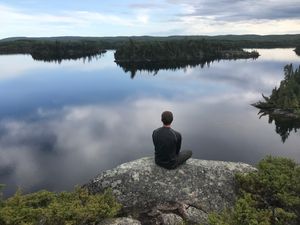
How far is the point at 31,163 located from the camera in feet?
138

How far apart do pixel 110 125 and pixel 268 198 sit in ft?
167

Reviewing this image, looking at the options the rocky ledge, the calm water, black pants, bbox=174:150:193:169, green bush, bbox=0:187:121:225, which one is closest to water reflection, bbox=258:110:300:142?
the calm water

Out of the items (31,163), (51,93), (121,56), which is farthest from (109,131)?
(121,56)

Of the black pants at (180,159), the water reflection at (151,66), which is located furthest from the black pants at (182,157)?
the water reflection at (151,66)

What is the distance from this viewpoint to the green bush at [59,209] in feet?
34.4

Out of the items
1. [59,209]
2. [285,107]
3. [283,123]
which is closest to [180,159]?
[59,209]

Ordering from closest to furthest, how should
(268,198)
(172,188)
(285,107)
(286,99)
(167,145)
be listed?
(268,198) < (172,188) < (167,145) < (286,99) < (285,107)

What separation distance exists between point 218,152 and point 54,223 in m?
37.6

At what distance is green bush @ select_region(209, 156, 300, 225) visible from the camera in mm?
9781

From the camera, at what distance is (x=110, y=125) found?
62.0 m

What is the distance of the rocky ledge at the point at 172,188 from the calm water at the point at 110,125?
22.0 meters

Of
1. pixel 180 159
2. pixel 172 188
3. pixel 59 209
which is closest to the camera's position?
pixel 59 209

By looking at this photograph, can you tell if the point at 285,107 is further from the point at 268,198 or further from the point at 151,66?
the point at 151,66

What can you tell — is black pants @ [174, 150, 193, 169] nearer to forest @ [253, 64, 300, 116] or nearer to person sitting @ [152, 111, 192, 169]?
person sitting @ [152, 111, 192, 169]
